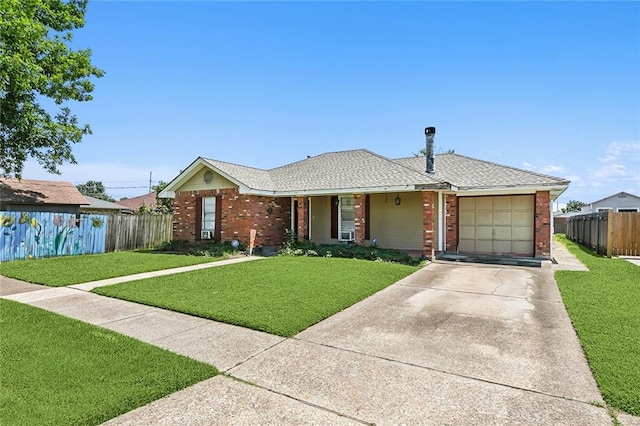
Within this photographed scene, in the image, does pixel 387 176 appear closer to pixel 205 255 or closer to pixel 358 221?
pixel 358 221

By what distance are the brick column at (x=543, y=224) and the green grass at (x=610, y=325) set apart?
7.90 ft

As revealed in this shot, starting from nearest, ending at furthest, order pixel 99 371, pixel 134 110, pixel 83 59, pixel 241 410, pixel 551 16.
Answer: pixel 241 410
pixel 99 371
pixel 551 16
pixel 134 110
pixel 83 59

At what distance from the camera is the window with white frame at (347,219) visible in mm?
15078

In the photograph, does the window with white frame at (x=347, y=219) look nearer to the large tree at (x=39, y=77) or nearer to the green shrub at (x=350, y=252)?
the green shrub at (x=350, y=252)

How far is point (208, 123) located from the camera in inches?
688

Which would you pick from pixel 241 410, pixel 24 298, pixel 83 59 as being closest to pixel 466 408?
pixel 241 410

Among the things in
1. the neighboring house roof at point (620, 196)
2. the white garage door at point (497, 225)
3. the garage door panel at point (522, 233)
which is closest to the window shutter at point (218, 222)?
the white garage door at point (497, 225)

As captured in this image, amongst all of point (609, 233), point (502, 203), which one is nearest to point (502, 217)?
point (502, 203)

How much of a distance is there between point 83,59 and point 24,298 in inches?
568

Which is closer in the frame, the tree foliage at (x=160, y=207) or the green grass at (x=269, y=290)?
the green grass at (x=269, y=290)

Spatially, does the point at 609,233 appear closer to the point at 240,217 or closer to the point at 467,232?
the point at 467,232

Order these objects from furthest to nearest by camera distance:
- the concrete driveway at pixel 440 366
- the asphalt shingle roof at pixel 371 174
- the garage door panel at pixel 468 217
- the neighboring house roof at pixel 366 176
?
the garage door panel at pixel 468 217, the asphalt shingle roof at pixel 371 174, the neighboring house roof at pixel 366 176, the concrete driveway at pixel 440 366

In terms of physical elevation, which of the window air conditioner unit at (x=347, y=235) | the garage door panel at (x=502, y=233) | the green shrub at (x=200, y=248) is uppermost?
the garage door panel at (x=502, y=233)

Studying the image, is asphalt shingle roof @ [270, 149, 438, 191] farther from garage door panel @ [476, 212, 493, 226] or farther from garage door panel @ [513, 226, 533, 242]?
garage door panel @ [513, 226, 533, 242]
